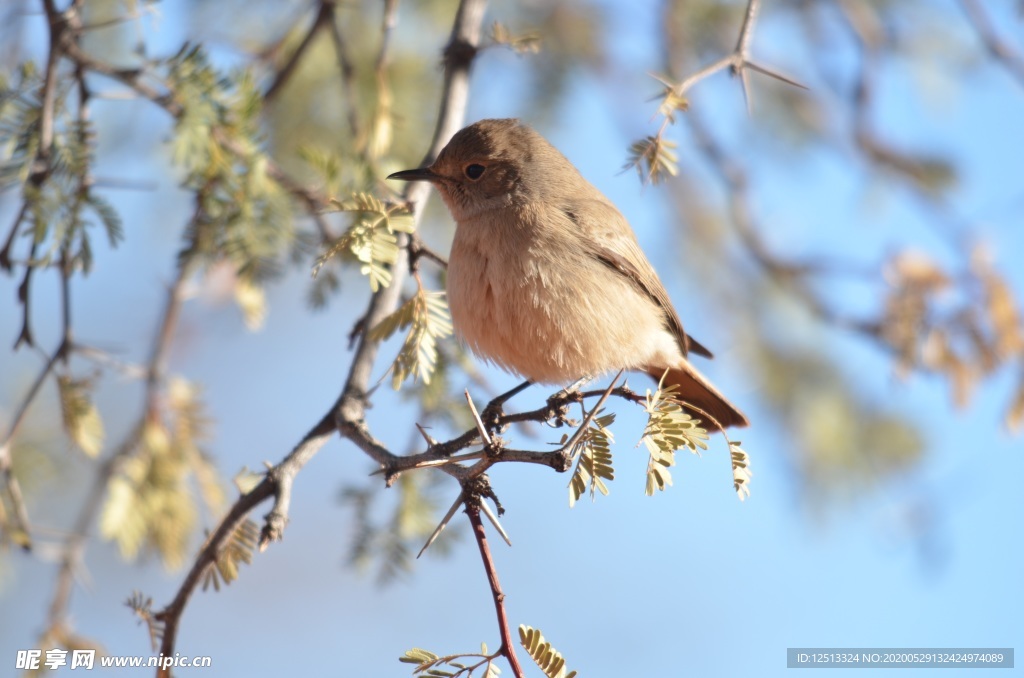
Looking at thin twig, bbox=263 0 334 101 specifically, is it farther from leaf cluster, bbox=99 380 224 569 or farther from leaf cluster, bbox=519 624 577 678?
leaf cluster, bbox=519 624 577 678

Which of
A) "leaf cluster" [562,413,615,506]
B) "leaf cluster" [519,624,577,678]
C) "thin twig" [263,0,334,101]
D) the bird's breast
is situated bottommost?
"leaf cluster" [519,624,577,678]

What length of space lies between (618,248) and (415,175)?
751mm

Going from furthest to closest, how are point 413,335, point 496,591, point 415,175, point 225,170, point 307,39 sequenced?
point 307,39 → point 415,175 → point 225,170 → point 413,335 → point 496,591

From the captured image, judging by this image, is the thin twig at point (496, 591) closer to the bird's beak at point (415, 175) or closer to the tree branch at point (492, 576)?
the tree branch at point (492, 576)

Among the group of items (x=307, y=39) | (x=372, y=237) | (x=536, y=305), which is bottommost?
(x=372, y=237)

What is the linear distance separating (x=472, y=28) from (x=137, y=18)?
103 cm

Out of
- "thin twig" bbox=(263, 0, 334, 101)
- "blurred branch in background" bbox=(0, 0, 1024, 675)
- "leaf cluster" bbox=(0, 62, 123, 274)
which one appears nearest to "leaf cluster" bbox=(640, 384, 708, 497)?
"blurred branch in background" bbox=(0, 0, 1024, 675)

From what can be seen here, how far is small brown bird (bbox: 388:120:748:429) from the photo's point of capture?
2.90 m

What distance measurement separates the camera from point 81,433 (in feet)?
9.29

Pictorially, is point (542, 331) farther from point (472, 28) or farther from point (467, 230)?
point (472, 28)

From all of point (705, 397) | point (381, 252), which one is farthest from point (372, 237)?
point (705, 397)

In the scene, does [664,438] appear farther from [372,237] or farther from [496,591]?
[372,237]

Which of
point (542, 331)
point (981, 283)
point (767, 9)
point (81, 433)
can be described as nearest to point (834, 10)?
point (767, 9)

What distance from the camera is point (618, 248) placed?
328cm
